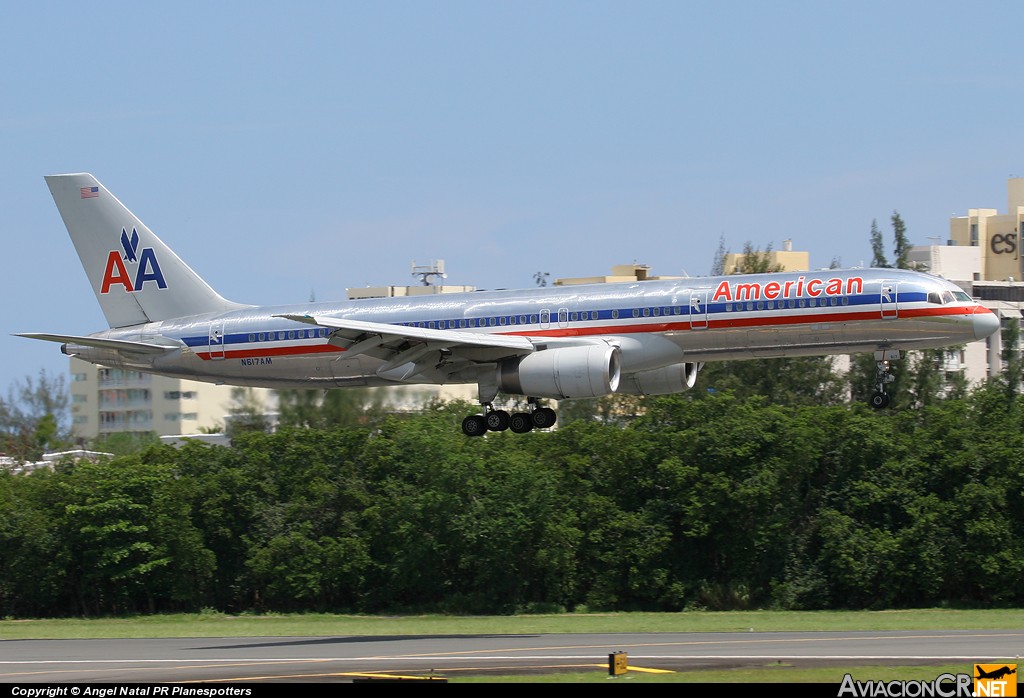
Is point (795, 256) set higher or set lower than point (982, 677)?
higher

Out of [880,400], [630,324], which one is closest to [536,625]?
[630,324]

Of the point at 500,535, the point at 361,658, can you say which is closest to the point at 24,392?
the point at 500,535

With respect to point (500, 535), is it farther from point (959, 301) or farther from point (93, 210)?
point (959, 301)

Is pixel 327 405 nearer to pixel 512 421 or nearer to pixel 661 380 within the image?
pixel 512 421

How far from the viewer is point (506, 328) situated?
45.2 metres

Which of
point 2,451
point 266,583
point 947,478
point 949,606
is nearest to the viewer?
point 949,606

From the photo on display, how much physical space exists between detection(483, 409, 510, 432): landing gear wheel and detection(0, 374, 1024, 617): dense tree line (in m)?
27.5

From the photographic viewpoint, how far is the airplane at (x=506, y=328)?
42312 millimetres

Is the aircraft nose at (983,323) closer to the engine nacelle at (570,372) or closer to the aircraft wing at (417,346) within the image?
the engine nacelle at (570,372)

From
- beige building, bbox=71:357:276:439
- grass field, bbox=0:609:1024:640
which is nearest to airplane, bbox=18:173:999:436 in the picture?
grass field, bbox=0:609:1024:640

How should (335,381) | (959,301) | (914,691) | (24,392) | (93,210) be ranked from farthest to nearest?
(24,392) → (93,210) → (335,381) → (959,301) → (914,691)

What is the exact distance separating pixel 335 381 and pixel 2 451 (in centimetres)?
10153

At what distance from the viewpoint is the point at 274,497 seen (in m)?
81.1

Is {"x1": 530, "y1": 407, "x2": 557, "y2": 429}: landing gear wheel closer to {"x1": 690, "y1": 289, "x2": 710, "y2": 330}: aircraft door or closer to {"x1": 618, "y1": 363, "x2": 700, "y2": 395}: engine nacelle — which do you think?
{"x1": 618, "y1": 363, "x2": 700, "y2": 395}: engine nacelle
